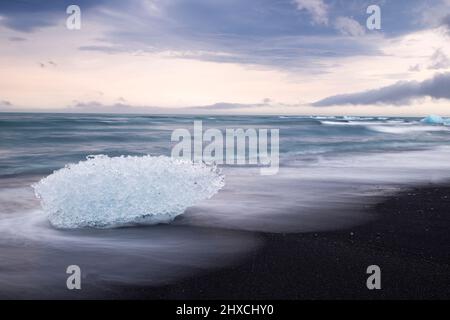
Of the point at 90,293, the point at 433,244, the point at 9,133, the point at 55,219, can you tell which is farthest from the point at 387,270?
the point at 9,133

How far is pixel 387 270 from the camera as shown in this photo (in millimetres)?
4180

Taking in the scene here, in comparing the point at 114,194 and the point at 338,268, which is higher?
the point at 114,194

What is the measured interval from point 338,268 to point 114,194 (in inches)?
116

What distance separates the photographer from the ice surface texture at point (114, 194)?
5684mm

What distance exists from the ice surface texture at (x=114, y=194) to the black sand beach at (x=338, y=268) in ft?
4.63

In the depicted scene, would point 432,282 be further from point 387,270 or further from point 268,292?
point 268,292

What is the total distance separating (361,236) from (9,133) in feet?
79.1

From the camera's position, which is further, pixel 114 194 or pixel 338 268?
pixel 114 194

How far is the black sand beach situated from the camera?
374 centimetres

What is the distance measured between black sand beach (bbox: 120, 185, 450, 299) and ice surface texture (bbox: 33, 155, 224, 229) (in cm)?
141

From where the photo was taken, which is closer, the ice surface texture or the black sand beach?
the black sand beach

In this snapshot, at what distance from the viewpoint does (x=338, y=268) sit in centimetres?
423

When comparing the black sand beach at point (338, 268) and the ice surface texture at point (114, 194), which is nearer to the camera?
the black sand beach at point (338, 268)

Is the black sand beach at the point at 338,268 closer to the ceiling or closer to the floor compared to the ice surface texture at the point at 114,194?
closer to the floor
